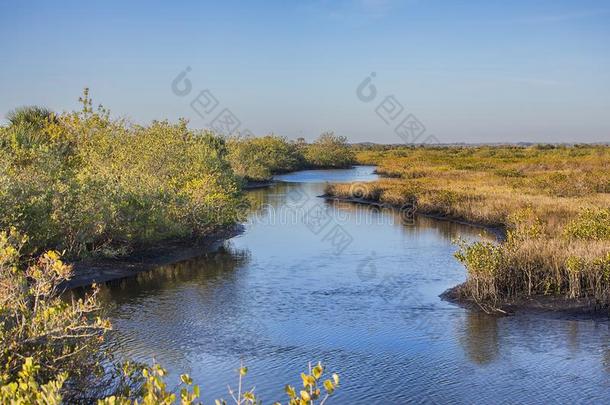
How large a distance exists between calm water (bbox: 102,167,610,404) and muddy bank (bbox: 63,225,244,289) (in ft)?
2.74

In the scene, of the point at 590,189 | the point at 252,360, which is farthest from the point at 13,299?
A: the point at 590,189

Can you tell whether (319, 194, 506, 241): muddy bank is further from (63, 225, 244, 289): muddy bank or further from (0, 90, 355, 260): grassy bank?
(63, 225, 244, 289): muddy bank

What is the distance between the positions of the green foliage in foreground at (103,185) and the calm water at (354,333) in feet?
7.02

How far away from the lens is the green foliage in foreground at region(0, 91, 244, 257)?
64.5 ft

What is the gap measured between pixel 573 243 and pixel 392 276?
19.4 ft

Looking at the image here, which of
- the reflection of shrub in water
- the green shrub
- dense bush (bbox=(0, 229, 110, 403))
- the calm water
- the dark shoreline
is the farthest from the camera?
the green shrub

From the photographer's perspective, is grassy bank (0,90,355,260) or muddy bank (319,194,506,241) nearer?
grassy bank (0,90,355,260)

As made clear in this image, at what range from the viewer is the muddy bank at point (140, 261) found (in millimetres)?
20859

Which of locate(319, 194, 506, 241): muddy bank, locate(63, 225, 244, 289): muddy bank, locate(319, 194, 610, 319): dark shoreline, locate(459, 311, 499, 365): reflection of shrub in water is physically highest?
locate(319, 194, 506, 241): muddy bank

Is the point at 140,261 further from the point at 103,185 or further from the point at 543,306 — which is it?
the point at 543,306

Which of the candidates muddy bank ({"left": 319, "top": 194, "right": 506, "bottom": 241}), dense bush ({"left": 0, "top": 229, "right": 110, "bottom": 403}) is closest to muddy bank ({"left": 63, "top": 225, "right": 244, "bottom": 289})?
dense bush ({"left": 0, "top": 229, "right": 110, "bottom": 403})

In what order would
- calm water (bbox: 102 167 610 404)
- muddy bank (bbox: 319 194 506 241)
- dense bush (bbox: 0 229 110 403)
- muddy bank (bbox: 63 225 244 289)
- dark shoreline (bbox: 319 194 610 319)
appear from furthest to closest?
muddy bank (bbox: 319 194 506 241) → muddy bank (bbox: 63 225 244 289) → dark shoreline (bbox: 319 194 610 319) → calm water (bbox: 102 167 610 404) → dense bush (bbox: 0 229 110 403)

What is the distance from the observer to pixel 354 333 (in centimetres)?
1520

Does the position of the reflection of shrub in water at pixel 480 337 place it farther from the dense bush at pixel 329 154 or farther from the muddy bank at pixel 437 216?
A: the dense bush at pixel 329 154
